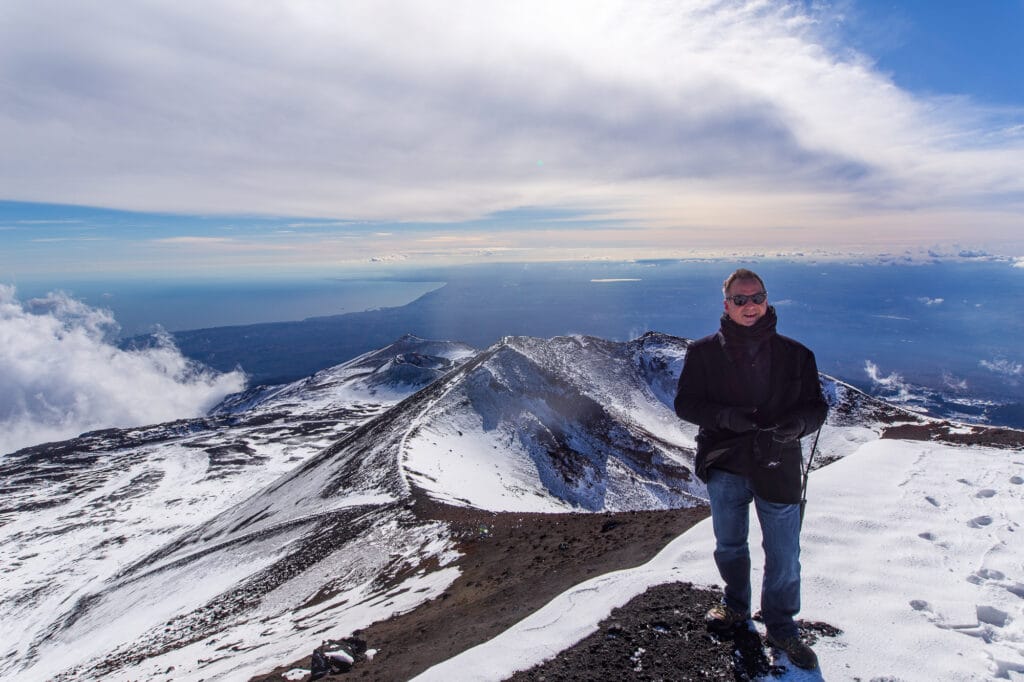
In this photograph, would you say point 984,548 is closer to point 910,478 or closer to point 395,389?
point 910,478

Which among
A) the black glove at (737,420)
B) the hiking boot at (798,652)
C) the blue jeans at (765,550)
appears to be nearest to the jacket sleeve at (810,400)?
the black glove at (737,420)

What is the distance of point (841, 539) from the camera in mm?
9180

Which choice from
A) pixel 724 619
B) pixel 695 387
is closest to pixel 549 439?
pixel 724 619

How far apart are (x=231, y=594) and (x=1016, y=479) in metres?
30.1

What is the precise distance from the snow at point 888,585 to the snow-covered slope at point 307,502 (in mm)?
9721

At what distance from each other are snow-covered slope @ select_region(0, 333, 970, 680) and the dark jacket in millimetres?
12858

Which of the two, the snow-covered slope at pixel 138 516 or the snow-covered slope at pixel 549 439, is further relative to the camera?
the snow-covered slope at pixel 549 439

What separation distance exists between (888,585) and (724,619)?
2.87 metres

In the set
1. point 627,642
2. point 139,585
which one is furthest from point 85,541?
point 627,642

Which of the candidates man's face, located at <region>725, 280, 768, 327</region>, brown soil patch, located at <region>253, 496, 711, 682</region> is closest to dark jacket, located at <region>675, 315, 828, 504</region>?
man's face, located at <region>725, 280, 768, 327</region>

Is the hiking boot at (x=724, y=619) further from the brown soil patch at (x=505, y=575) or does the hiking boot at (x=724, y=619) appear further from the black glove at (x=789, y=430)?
the black glove at (x=789, y=430)

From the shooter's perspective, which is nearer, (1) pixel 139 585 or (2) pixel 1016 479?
(2) pixel 1016 479

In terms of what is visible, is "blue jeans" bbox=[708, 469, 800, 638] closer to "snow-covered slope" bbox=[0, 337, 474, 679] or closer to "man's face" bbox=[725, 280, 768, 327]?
"man's face" bbox=[725, 280, 768, 327]

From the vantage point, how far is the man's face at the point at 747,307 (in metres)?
6.21
